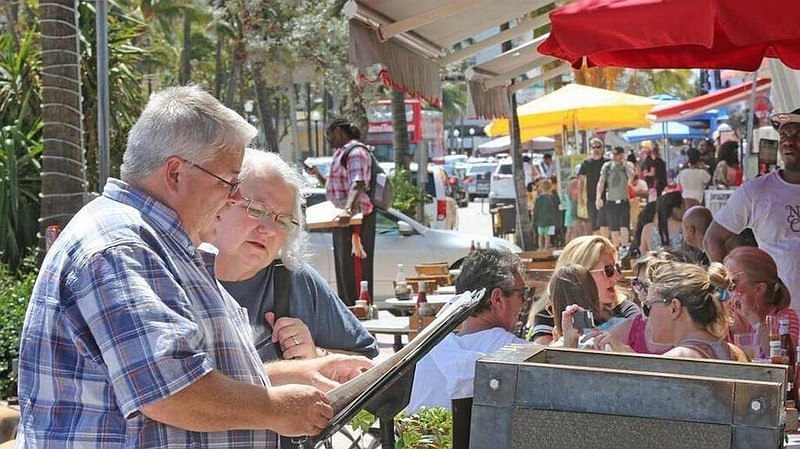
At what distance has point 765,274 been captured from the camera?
5527 mm

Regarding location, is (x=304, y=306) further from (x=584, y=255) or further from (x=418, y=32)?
(x=418, y=32)

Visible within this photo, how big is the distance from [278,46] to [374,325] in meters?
33.6

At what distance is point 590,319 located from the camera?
4.89 m

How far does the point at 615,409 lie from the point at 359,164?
30.3ft

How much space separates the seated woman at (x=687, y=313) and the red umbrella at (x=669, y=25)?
1.04m

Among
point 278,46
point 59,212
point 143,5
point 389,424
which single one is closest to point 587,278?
point 389,424

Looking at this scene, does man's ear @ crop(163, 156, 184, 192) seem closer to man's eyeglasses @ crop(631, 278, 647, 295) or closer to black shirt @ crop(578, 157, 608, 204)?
man's eyeglasses @ crop(631, 278, 647, 295)

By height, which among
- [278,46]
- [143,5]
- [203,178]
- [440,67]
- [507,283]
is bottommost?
[507,283]

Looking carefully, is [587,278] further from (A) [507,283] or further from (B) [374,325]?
(B) [374,325]

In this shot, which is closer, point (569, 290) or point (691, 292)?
point (691, 292)

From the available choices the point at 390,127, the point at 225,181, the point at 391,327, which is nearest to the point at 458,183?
the point at 390,127

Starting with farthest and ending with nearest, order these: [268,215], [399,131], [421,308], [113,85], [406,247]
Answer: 1. [399,131]
2. [113,85]
3. [406,247]
4. [421,308]
5. [268,215]

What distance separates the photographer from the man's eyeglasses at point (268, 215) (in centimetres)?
362

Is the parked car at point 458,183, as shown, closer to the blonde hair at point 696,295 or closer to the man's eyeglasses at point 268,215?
the blonde hair at point 696,295
